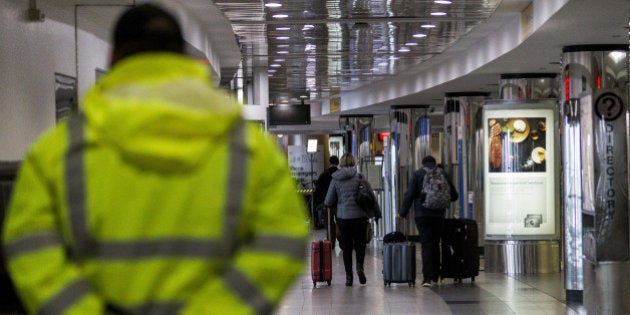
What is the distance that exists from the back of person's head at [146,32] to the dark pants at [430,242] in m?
13.8

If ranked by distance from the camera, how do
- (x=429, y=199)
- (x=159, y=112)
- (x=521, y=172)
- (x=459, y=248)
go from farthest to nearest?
(x=521, y=172)
(x=459, y=248)
(x=429, y=199)
(x=159, y=112)

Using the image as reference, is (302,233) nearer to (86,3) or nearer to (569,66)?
(86,3)

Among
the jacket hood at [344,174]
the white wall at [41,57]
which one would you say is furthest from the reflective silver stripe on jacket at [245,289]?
the jacket hood at [344,174]

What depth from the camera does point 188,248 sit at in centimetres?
261

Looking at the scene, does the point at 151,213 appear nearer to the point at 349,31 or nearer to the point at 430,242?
the point at 430,242

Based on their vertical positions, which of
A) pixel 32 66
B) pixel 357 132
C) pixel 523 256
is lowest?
pixel 523 256

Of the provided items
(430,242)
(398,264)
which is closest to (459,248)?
(430,242)

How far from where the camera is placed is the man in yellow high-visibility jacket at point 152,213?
258 cm

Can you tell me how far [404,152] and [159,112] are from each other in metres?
29.2

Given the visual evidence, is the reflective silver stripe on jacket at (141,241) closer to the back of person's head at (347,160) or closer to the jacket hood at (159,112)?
the jacket hood at (159,112)

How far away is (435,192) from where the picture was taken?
16203 millimetres

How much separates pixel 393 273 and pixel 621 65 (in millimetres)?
4295

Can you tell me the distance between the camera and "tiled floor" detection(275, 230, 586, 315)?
552 inches

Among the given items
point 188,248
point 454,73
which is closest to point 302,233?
point 188,248
